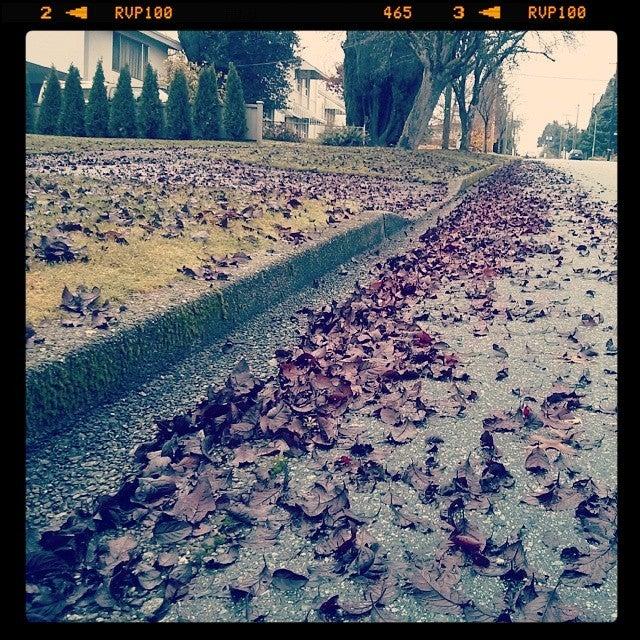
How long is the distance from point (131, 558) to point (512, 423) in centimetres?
164

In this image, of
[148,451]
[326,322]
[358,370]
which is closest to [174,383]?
[148,451]

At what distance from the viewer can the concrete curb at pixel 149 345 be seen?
2.49 metres

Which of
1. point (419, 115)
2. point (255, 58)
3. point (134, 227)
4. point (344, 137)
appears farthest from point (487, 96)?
point (134, 227)

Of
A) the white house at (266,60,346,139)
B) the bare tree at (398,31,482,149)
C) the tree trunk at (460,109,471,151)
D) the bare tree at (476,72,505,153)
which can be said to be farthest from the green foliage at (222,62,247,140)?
the bare tree at (476,72,505,153)

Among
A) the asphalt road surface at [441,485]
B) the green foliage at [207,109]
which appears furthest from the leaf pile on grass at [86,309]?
the green foliage at [207,109]

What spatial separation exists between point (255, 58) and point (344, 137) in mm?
7218

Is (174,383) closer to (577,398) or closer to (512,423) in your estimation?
(512,423)

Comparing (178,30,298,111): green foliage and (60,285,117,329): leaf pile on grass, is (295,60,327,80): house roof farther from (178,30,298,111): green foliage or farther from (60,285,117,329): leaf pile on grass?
(60,285,117,329): leaf pile on grass

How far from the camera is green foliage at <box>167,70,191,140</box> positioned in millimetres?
19312

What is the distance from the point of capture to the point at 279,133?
30688 mm

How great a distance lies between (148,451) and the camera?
256 centimetres

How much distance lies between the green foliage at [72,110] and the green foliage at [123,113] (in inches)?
30.2
